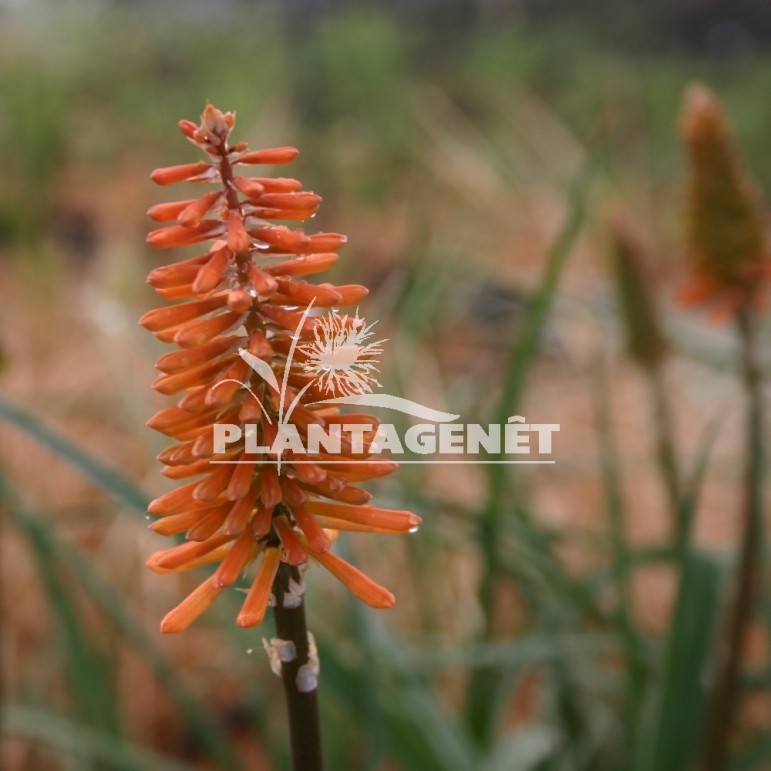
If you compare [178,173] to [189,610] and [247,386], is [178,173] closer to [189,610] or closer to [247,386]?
[247,386]

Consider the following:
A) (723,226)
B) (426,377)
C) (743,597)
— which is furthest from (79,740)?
(426,377)

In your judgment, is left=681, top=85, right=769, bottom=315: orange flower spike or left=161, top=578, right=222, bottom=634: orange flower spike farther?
left=681, top=85, right=769, bottom=315: orange flower spike

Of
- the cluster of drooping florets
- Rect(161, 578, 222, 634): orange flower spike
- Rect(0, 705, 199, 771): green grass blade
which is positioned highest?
the cluster of drooping florets

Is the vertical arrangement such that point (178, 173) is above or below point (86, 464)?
above

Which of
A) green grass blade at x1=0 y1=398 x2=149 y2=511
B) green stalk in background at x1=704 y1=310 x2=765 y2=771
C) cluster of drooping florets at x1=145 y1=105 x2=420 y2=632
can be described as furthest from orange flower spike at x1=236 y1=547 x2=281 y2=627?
green stalk in background at x1=704 y1=310 x2=765 y2=771

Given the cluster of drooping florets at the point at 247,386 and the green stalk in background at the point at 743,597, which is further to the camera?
the green stalk in background at the point at 743,597

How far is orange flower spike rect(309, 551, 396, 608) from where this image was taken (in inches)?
22.5

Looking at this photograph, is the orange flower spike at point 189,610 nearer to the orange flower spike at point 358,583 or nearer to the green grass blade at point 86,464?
the orange flower spike at point 358,583

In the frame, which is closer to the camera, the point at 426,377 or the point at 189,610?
the point at 189,610

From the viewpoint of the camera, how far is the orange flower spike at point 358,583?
571mm

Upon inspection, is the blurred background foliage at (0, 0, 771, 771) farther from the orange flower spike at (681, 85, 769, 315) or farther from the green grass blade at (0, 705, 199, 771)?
the orange flower spike at (681, 85, 769, 315)

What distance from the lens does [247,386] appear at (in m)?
0.59

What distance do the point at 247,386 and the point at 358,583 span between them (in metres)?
0.13

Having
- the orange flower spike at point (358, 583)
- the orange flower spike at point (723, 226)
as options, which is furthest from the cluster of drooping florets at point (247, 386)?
the orange flower spike at point (723, 226)
